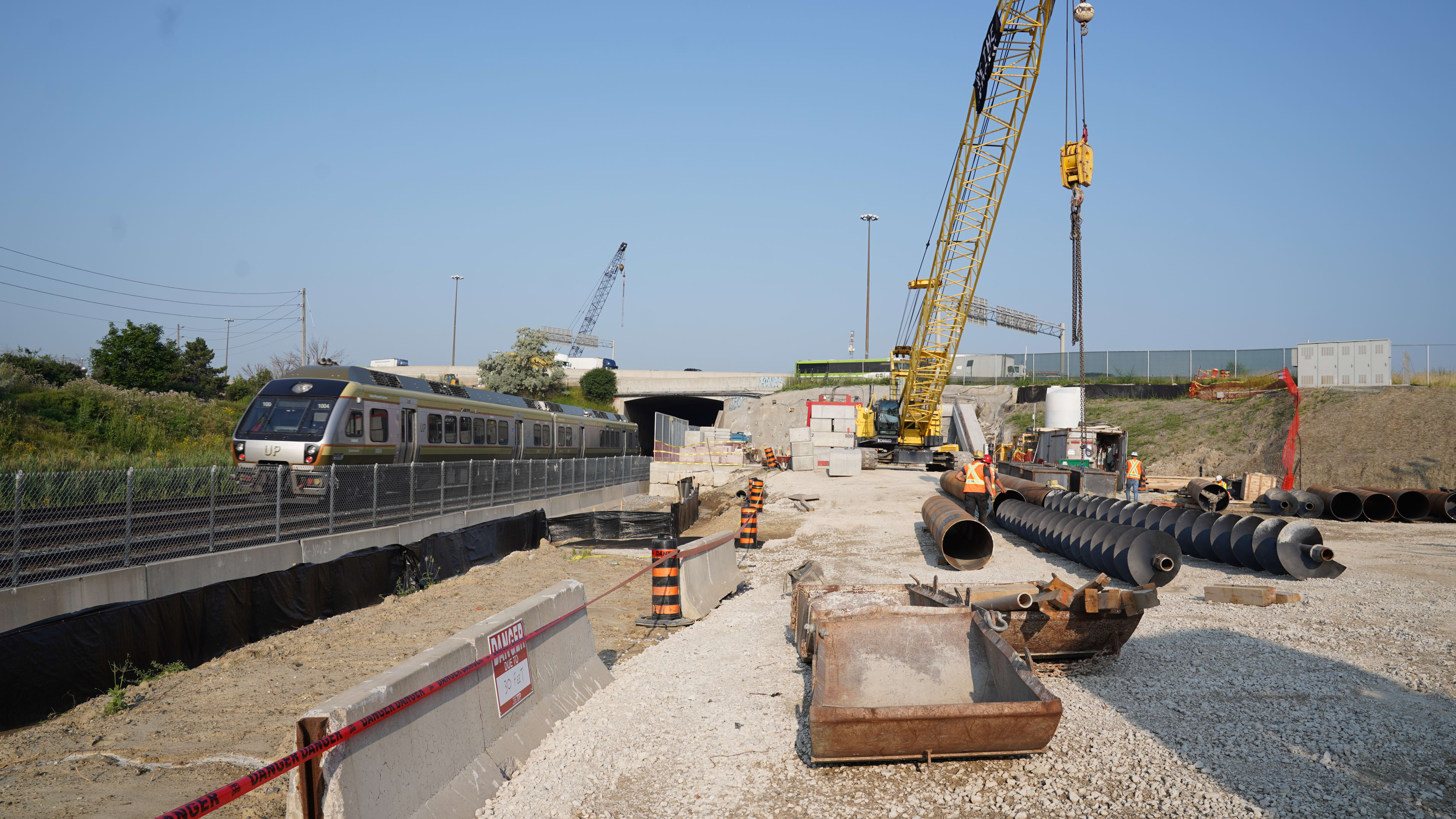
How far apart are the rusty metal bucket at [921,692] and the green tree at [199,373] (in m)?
44.7

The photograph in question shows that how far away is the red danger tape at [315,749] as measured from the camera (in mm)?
2768

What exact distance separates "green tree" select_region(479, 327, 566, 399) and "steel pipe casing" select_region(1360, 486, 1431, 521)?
56746 mm

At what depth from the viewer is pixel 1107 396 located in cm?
4884

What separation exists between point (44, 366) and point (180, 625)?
113ft

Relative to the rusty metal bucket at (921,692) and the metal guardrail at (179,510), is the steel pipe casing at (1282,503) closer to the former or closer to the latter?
the rusty metal bucket at (921,692)

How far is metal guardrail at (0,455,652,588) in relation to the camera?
366 inches

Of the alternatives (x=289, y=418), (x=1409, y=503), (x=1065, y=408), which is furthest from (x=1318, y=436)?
(x=289, y=418)

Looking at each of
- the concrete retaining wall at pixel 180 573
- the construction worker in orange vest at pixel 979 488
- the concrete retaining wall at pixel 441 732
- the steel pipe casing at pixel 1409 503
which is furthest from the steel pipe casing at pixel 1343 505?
the concrete retaining wall at pixel 180 573

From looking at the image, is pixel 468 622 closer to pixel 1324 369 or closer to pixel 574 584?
pixel 574 584

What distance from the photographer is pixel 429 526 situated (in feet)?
59.1

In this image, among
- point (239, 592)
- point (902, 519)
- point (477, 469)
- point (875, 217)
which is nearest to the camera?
point (239, 592)

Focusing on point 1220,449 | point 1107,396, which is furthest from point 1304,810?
point 1107,396

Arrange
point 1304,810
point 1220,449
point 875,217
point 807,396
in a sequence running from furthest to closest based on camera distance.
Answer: point 875,217
point 807,396
point 1220,449
point 1304,810

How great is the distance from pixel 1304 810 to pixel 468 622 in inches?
366
